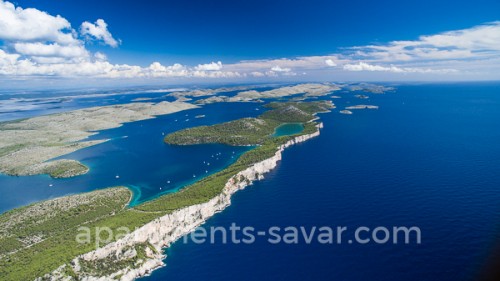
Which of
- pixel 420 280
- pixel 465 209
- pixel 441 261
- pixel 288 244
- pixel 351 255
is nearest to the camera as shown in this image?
pixel 420 280

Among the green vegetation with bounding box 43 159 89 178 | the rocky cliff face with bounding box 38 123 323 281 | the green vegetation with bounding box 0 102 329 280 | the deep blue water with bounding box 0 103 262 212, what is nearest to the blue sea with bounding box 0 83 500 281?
the deep blue water with bounding box 0 103 262 212

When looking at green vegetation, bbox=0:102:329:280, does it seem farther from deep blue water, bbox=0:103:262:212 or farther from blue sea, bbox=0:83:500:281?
deep blue water, bbox=0:103:262:212

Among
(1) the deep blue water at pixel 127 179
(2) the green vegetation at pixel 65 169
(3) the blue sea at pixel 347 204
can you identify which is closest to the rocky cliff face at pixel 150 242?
(3) the blue sea at pixel 347 204

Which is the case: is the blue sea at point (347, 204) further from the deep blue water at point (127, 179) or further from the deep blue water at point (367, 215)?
the deep blue water at point (127, 179)

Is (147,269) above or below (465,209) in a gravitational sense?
below

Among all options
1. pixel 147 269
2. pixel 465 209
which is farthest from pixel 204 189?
pixel 465 209

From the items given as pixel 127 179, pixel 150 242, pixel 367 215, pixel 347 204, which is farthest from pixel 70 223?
pixel 367 215

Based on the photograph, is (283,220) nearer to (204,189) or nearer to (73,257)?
(204,189)
